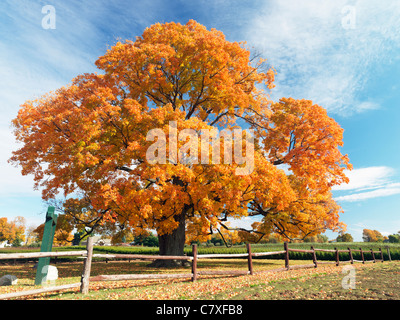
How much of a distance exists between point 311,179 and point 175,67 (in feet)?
37.1

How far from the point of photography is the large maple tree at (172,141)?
13.5 metres

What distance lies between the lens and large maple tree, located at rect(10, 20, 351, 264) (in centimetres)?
1351

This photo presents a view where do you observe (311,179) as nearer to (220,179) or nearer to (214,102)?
(220,179)

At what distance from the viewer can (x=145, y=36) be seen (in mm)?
17781
